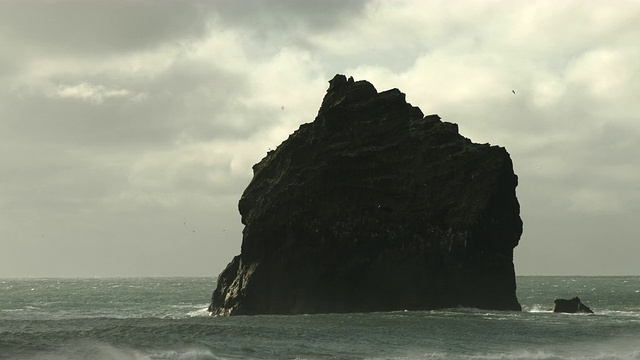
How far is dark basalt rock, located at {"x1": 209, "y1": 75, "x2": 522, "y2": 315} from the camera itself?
7238cm

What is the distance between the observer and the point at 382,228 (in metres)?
72.9

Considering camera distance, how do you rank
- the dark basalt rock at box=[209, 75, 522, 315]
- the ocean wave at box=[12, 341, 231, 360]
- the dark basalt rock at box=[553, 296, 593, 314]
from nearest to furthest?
the ocean wave at box=[12, 341, 231, 360] < the dark basalt rock at box=[209, 75, 522, 315] < the dark basalt rock at box=[553, 296, 593, 314]

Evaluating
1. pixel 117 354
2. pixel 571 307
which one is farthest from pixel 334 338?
pixel 571 307

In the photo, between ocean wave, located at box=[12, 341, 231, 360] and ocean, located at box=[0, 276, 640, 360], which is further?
ocean, located at box=[0, 276, 640, 360]

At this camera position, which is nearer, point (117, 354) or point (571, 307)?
point (117, 354)

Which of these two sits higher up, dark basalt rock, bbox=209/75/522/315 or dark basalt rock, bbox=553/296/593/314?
dark basalt rock, bbox=209/75/522/315

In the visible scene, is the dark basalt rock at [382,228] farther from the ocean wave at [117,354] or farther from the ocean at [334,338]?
the ocean wave at [117,354]

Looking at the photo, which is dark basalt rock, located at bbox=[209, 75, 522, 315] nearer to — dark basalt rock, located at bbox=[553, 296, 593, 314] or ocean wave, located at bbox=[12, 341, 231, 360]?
dark basalt rock, located at bbox=[553, 296, 593, 314]

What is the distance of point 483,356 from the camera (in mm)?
47312

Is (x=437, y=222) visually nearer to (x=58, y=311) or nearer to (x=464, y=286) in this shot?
(x=464, y=286)

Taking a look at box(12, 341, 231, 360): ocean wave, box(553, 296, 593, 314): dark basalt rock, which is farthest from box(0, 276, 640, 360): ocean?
box(553, 296, 593, 314): dark basalt rock

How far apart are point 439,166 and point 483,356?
94.9 ft

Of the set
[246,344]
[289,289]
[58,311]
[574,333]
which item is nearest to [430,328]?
[574,333]

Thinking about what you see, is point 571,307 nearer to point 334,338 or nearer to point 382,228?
point 382,228
